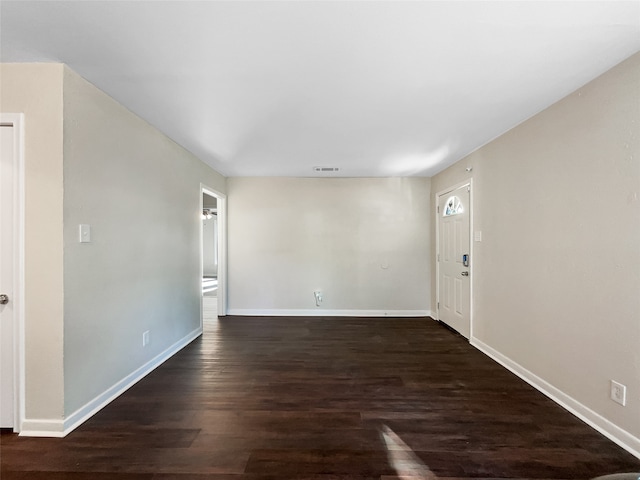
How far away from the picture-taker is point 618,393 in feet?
5.76

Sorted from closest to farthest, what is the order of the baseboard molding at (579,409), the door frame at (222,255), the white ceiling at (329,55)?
the white ceiling at (329,55) → the baseboard molding at (579,409) → the door frame at (222,255)

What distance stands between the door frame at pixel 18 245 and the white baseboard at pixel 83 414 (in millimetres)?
270

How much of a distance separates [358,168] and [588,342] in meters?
3.24

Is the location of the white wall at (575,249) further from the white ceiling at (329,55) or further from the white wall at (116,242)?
the white wall at (116,242)

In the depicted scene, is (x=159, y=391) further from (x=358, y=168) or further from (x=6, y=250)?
(x=358, y=168)

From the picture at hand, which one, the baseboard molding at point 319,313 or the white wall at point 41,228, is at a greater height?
the white wall at point 41,228

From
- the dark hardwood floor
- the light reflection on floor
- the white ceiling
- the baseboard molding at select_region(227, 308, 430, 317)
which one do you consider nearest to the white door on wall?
the baseboard molding at select_region(227, 308, 430, 317)

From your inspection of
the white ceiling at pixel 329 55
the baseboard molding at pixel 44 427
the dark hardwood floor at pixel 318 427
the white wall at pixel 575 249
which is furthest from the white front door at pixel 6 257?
the white wall at pixel 575 249

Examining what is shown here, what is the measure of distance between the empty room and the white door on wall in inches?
13.4

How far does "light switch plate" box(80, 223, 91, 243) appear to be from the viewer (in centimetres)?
194

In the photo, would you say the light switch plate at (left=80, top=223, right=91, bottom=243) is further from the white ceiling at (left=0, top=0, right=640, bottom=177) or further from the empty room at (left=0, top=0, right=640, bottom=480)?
the white ceiling at (left=0, top=0, right=640, bottom=177)

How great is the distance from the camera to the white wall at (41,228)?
1.79m

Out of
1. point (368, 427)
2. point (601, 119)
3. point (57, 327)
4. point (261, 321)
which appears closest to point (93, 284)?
point (57, 327)

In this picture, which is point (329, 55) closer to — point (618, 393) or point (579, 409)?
point (618, 393)
